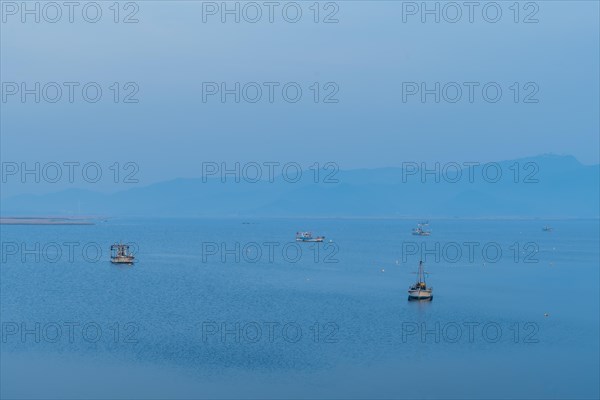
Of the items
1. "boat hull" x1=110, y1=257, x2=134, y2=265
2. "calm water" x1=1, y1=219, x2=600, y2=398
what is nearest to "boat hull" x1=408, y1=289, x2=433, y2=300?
"calm water" x1=1, y1=219, x2=600, y2=398

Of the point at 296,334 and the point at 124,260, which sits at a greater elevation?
the point at 124,260

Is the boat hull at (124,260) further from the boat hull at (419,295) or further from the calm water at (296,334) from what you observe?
the boat hull at (419,295)

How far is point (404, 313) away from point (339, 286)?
21059 millimetres

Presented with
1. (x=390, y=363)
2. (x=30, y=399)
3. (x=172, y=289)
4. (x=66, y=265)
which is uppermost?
(x=66, y=265)

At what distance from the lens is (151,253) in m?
142

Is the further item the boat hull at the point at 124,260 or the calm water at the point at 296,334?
the boat hull at the point at 124,260

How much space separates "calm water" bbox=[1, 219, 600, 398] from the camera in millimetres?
42281

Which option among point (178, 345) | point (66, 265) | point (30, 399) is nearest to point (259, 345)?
point (178, 345)

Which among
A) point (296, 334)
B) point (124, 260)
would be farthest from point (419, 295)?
point (124, 260)

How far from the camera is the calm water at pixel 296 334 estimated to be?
42.3m

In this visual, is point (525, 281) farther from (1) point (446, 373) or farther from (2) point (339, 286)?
(1) point (446, 373)

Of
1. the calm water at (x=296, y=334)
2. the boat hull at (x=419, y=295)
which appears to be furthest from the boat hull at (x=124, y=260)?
the boat hull at (x=419, y=295)

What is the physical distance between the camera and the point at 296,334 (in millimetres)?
55906

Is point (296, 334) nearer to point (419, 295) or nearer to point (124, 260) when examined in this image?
point (419, 295)
